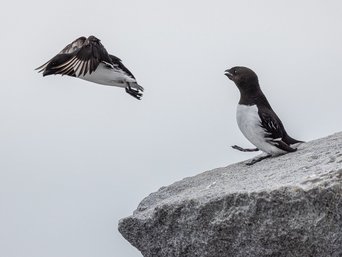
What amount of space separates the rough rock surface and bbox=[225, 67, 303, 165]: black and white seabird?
909 mm

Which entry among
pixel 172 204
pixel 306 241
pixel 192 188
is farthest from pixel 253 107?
pixel 306 241

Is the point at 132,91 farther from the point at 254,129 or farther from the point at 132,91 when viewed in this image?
the point at 254,129

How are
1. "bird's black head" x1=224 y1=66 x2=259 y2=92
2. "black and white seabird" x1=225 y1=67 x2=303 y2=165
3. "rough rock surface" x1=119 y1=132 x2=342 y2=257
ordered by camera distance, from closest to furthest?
"rough rock surface" x1=119 y1=132 x2=342 y2=257 < "black and white seabird" x1=225 y1=67 x2=303 y2=165 < "bird's black head" x1=224 y1=66 x2=259 y2=92

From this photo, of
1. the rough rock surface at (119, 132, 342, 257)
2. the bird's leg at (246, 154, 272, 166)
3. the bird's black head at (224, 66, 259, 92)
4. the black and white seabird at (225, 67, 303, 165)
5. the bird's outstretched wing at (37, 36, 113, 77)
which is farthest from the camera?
the bird's outstretched wing at (37, 36, 113, 77)

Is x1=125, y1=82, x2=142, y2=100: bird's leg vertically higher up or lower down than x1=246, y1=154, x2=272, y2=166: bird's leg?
higher up

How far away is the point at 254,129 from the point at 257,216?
267 centimetres

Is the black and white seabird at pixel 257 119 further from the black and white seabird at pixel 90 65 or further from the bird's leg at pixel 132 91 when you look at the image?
the bird's leg at pixel 132 91

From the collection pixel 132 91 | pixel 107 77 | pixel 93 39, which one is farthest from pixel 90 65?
pixel 132 91

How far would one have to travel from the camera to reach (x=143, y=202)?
11312mm

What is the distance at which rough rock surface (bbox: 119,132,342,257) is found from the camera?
28.9ft

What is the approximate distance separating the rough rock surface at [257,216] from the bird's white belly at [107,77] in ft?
14.6

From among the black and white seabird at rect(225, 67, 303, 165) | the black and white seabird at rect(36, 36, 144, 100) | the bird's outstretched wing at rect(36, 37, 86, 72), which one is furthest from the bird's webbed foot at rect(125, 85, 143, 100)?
the black and white seabird at rect(225, 67, 303, 165)

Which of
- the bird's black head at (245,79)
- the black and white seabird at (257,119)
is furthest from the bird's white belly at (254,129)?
the bird's black head at (245,79)

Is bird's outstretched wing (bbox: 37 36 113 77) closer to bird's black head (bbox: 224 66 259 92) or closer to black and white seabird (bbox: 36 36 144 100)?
black and white seabird (bbox: 36 36 144 100)
